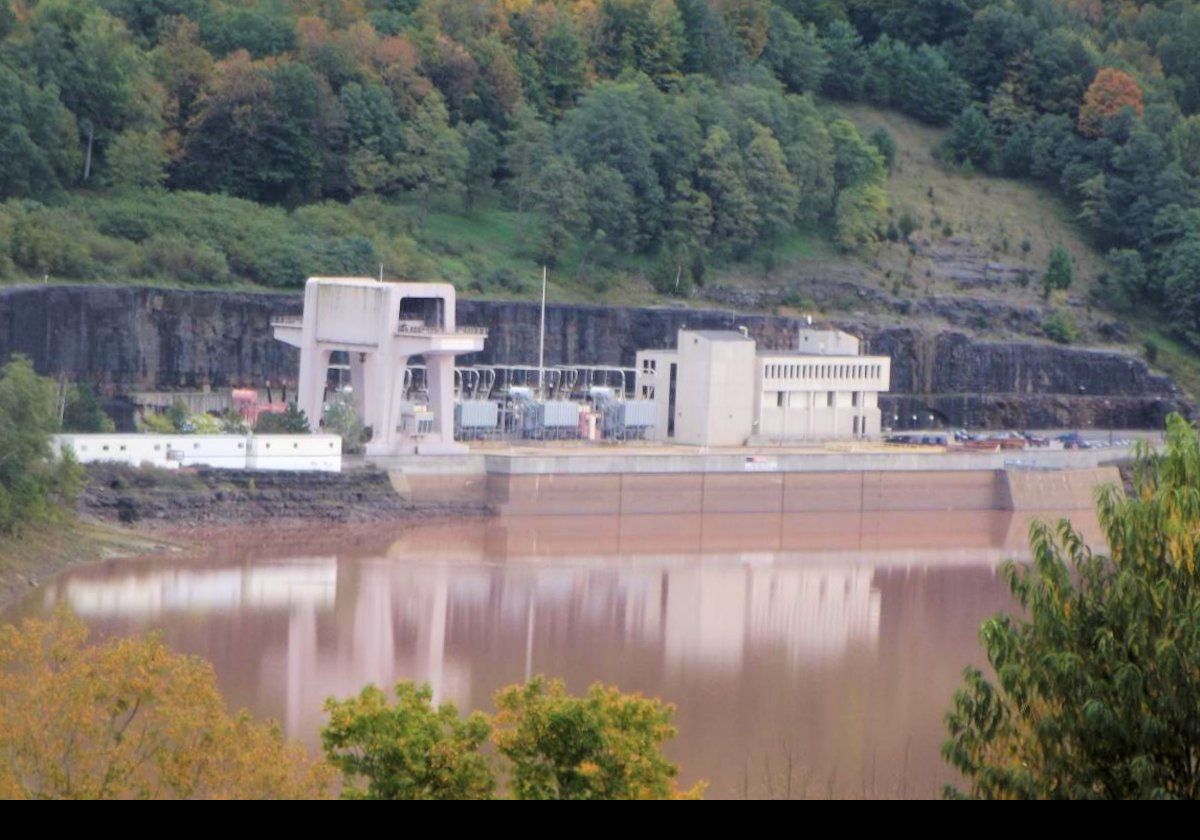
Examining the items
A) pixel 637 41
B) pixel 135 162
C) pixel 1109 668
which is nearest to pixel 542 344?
pixel 135 162

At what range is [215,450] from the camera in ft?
126

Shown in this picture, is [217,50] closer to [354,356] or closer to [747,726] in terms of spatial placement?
[354,356]

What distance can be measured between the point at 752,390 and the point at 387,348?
30.4 ft

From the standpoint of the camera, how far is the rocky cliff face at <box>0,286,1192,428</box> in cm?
4556

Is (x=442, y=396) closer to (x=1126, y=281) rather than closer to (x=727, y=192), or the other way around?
(x=727, y=192)

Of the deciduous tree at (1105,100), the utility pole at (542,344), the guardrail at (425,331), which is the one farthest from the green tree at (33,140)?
the deciduous tree at (1105,100)

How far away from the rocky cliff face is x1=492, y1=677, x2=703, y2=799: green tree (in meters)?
33.1

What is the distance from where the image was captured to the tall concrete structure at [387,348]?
42.2 metres

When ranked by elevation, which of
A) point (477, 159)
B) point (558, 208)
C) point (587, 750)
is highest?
point (477, 159)

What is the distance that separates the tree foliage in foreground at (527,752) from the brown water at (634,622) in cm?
505

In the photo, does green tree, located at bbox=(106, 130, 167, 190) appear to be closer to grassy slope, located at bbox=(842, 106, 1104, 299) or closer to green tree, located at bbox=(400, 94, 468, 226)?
green tree, located at bbox=(400, 94, 468, 226)

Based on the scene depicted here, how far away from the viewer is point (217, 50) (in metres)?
62.3

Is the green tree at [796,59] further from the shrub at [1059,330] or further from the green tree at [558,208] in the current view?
the green tree at [558,208]

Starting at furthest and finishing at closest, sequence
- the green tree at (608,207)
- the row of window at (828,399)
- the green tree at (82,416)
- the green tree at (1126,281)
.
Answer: the green tree at (1126,281) < the green tree at (608,207) < the row of window at (828,399) < the green tree at (82,416)
